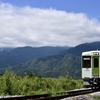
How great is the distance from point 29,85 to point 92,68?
609 cm

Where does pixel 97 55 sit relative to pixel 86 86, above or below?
above

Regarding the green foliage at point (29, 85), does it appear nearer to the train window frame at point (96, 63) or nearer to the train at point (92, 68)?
the train at point (92, 68)

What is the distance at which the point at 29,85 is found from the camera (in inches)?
794

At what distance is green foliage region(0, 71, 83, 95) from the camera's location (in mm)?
17578


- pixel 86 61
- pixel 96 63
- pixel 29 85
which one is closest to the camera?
pixel 29 85

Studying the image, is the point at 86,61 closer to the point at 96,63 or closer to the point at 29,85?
the point at 96,63

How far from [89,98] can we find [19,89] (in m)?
5.58

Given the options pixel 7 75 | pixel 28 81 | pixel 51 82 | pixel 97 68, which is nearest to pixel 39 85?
pixel 28 81

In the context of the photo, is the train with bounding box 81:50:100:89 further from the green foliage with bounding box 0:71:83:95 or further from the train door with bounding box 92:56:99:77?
the green foliage with bounding box 0:71:83:95

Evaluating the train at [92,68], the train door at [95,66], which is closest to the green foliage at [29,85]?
the train at [92,68]

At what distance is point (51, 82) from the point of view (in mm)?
23438

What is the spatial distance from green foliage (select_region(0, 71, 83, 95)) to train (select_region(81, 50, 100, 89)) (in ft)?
5.75

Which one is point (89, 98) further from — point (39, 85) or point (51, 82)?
point (51, 82)

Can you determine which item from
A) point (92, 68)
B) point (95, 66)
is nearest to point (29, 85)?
point (92, 68)
